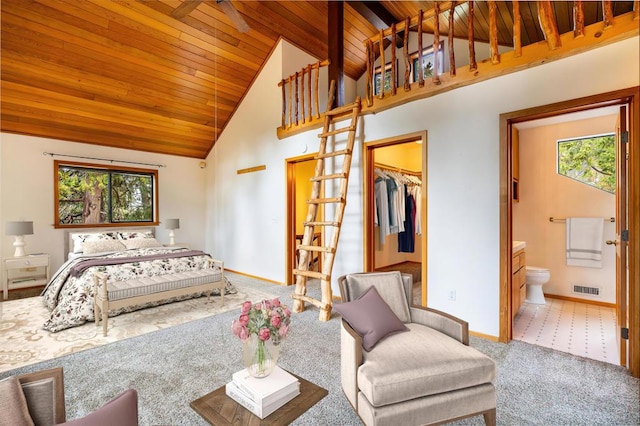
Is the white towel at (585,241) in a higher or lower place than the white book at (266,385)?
higher

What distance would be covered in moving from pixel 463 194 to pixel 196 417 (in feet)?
8.93

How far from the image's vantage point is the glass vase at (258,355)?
1.40 metres

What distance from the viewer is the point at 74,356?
2441mm

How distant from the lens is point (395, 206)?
16.4 ft

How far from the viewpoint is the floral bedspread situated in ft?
10.2

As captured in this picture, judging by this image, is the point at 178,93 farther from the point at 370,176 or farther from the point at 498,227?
the point at 498,227

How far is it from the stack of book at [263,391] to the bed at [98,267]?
2.50 metres

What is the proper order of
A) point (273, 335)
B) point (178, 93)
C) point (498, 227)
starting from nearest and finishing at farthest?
point (273, 335) → point (498, 227) → point (178, 93)

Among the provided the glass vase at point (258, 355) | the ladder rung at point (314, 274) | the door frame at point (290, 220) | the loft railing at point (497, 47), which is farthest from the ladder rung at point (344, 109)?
the glass vase at point (258, 355)

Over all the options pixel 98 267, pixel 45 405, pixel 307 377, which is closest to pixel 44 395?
pixel 45 405

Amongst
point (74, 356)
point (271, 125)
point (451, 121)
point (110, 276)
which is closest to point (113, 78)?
point (271, 125)

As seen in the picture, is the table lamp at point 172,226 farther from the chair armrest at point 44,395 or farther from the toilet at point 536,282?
the toilet at point 536,282

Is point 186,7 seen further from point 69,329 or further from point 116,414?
point 116,414

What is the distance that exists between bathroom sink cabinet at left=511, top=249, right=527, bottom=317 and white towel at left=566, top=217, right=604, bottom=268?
2.43 ft
